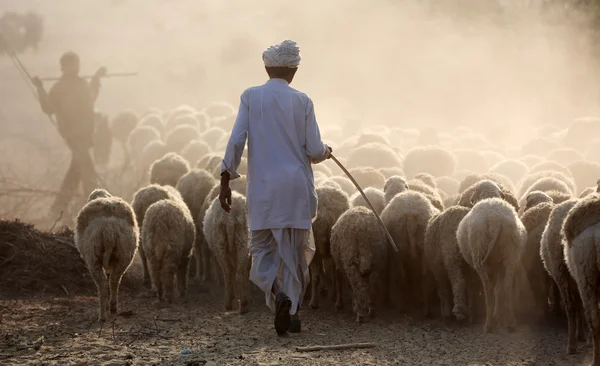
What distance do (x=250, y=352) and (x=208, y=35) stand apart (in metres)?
38.3

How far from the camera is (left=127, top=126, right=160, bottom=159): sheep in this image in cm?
2153

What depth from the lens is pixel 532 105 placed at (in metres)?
34.6

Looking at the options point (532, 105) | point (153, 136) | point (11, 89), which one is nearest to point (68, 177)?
point (153, 136)

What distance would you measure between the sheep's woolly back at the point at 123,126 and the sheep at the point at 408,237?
16.9 meters

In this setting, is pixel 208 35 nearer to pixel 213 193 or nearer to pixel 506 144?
pixel 506 144

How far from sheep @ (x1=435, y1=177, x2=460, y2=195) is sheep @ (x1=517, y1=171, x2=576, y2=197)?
1.03 meters

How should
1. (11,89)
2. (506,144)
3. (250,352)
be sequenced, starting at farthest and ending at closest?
1. (11,89)
2. (506,144)
3. (250,352)

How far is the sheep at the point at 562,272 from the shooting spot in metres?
7.43

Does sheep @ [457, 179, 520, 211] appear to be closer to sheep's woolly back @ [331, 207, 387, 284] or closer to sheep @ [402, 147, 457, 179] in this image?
sheep's woolly back @ [331, 207, 387, 284]

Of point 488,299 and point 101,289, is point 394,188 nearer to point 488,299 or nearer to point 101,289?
point 488,299

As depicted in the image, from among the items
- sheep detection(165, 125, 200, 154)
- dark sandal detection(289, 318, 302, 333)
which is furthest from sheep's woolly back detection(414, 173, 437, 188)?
sheep detection(165, 125, 200, 154)

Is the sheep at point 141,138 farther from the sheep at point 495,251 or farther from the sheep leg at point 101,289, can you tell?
the sheep at point 495,251

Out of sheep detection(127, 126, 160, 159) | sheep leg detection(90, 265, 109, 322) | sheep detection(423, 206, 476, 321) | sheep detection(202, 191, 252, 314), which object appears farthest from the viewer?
sheep detection(127, 126, 160, 159)

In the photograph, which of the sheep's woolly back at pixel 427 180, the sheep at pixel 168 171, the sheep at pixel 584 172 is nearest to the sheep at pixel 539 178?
the sheep at pixel 584 172
